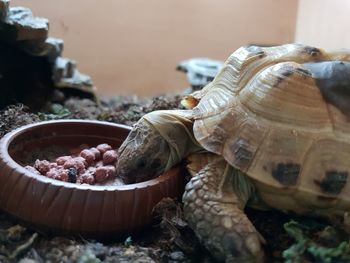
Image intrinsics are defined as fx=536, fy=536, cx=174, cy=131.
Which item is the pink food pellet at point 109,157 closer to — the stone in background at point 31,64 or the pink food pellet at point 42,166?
the pink food pellet at point 42,166

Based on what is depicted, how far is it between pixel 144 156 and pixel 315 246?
77cm

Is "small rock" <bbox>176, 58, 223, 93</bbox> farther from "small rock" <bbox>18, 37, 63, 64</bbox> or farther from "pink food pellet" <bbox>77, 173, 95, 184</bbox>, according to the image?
"pink food pellet" <bbox>77, 173, 95, 184</bbox>

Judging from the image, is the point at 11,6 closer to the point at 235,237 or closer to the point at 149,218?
the point at 149,218

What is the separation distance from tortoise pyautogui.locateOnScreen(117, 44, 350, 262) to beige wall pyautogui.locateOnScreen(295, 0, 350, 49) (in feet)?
3.37

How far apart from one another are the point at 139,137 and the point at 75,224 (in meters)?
0.47

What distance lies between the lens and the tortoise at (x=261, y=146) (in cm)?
187

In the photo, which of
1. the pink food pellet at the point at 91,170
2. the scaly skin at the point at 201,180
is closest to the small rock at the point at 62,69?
the pink food pellet at the point at 91,170

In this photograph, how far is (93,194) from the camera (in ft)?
6.38

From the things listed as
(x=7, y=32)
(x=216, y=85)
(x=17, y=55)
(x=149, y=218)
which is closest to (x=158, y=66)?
(x=17, y=55)

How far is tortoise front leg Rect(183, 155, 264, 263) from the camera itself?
1810 millimetres

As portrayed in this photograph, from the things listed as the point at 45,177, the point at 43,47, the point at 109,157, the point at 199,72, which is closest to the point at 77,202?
the point at 45,177

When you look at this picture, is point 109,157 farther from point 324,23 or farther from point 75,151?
point 324,23

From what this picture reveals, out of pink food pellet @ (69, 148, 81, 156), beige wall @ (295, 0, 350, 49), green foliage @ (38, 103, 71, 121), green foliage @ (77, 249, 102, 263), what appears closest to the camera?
green foliage @ (77, 249, 102, 263)

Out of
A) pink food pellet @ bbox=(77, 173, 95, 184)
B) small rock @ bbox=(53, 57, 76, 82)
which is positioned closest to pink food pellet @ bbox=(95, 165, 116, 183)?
pink food pellet @ bbox=(77, 173, 95, 184)
